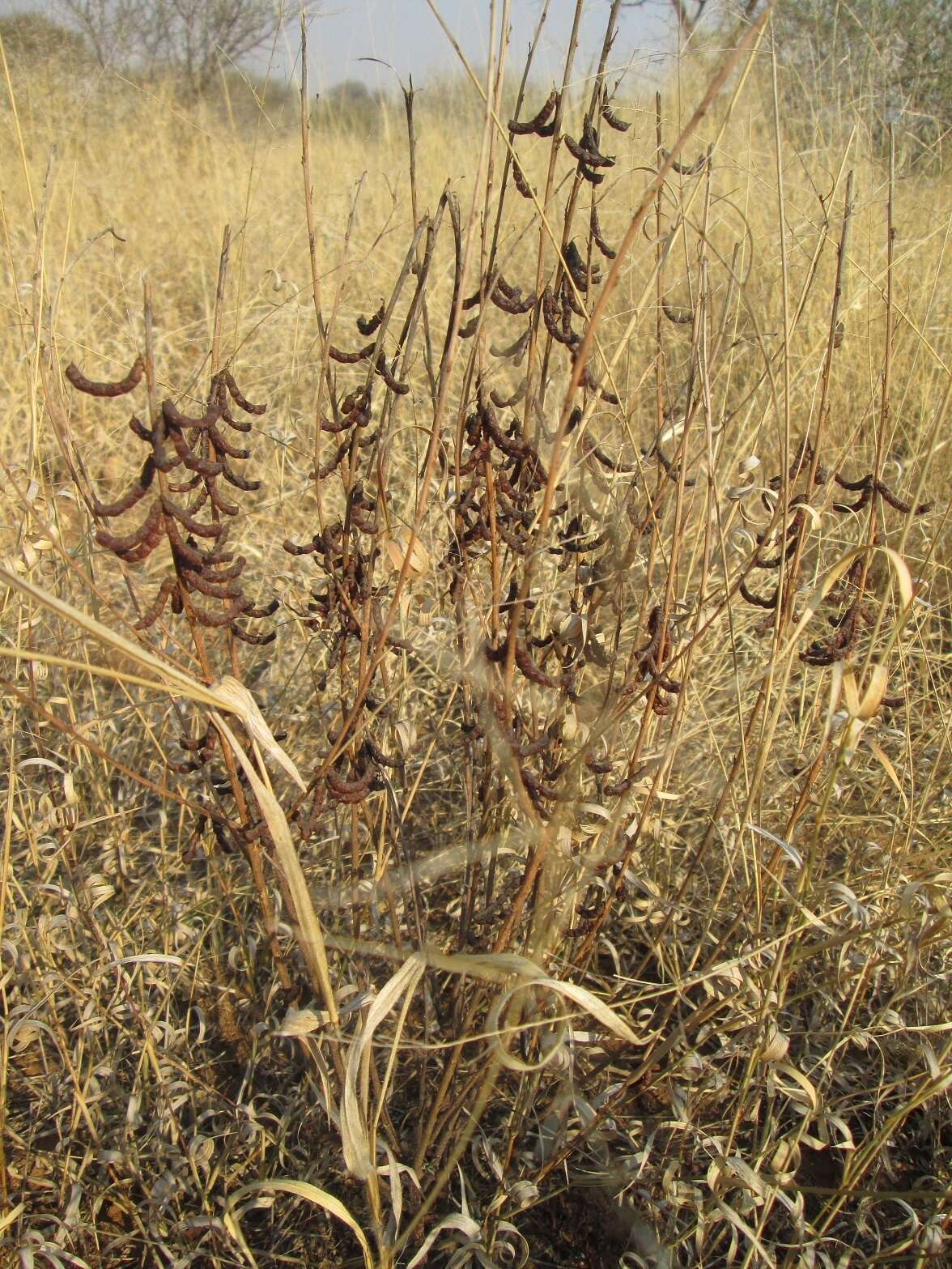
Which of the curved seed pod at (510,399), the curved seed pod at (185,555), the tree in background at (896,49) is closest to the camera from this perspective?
the curved seed pod at (185,555)

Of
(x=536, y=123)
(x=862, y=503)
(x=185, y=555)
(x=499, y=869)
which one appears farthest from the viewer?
(x=499, y=869)

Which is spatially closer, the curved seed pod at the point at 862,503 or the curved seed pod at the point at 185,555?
the curved seed pod at the point at 185,555

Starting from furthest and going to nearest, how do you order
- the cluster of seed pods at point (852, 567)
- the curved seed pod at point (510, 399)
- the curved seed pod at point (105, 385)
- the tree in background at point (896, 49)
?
1. the tree in background at point (896, 49)
2. the cluster of seed pods at point (852, 567)
3. the curved seed pod at point (510, 399)
4. the curved seed pod at point (105, 385)

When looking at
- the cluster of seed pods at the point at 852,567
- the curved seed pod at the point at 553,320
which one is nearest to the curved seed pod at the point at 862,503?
the cluster of seed pods at the point at 852,567

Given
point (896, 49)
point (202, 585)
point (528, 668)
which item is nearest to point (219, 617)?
point (202, 585)

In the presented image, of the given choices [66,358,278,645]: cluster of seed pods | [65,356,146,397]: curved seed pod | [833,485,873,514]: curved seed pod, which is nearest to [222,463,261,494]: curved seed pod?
[66,358,278,645]: cluster of seed pods

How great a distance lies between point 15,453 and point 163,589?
2006mm

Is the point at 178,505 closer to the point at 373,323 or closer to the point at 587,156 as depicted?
the point at 373,323

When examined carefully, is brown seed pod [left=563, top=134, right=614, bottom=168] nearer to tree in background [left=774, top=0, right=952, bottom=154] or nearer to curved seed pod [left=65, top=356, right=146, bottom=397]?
curved seed pod [left=65, top=356, right=146, bottom=397]

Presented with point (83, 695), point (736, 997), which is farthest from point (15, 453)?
point (736, 997)

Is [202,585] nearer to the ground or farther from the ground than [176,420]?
nearer to the ground

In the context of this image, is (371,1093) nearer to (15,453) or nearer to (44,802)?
(44,802)

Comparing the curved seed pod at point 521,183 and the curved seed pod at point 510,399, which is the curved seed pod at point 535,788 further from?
the curved seed pod at point 521,183

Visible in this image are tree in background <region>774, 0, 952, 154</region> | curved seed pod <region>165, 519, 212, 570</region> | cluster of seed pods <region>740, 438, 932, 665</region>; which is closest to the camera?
curved seed pod <region>165, 519, 212, 570</region>
